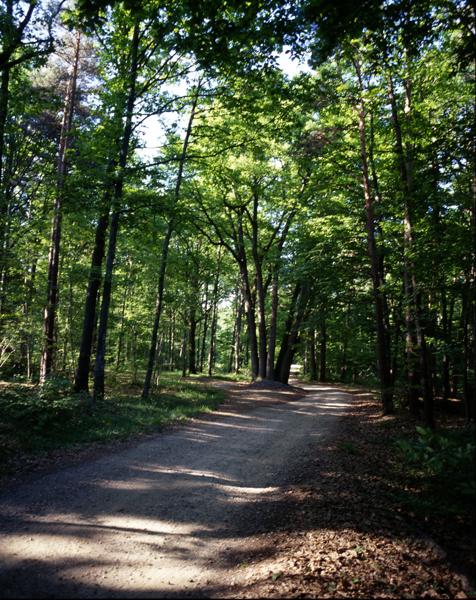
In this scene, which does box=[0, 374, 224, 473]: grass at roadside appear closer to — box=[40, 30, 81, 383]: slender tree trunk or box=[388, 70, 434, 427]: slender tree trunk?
box=[40, 30, 81, 383]: slender tree trunk

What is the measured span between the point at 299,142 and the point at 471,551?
44.1 ft

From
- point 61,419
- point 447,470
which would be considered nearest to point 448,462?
point 447,470

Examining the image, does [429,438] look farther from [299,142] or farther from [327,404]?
[327,404]

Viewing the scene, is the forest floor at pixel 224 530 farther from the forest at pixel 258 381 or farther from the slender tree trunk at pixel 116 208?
the slender tree trunk at pixel 116 208

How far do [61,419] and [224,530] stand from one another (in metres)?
6.03

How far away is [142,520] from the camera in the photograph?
5215 millimetres

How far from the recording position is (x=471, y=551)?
409 cm

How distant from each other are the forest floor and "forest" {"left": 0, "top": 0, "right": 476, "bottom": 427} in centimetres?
306

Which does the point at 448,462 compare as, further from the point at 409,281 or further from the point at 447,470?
the point at 409,281

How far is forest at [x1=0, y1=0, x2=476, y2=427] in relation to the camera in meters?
6.49

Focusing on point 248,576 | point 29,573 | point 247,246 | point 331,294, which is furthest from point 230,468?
point 247,246

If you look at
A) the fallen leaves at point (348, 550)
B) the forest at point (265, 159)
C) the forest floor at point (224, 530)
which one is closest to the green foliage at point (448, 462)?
the forest floor at point (224, 530)

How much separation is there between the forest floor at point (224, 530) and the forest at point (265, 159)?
306cm

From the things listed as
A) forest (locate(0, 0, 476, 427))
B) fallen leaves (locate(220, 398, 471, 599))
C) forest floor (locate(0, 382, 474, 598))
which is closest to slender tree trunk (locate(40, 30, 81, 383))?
forest (locate(0, 0, 476, 427))
